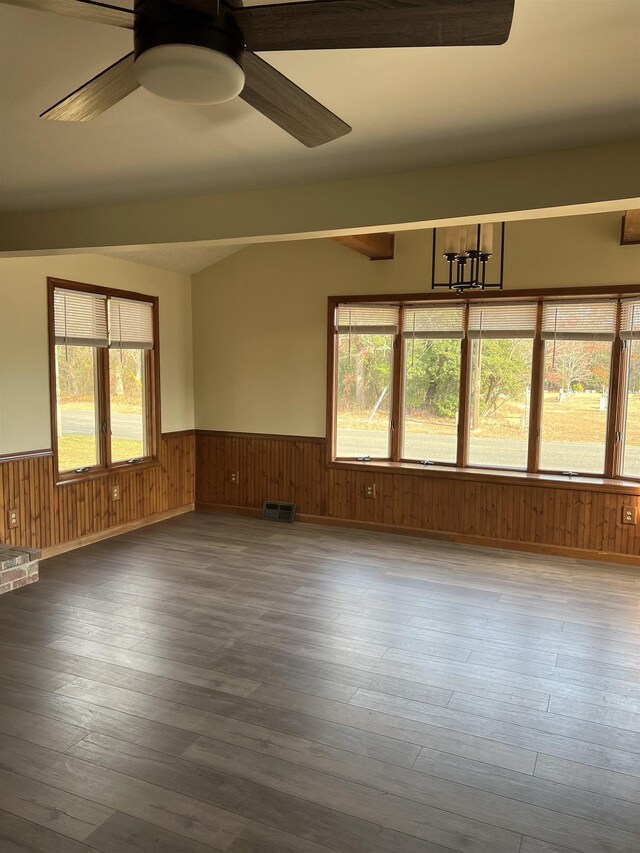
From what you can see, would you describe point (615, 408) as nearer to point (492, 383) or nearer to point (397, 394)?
point (492, 383)

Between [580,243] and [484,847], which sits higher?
[580,243]

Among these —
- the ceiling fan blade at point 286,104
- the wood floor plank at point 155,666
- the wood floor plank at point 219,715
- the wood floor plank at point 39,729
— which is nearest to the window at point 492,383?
the wood floor plank at point 155,666

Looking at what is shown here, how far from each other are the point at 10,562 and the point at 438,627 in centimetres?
311

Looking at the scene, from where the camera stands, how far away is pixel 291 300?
21.1 feet

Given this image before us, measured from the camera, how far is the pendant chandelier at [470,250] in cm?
481

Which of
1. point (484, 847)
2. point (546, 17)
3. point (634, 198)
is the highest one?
point (546, 17)

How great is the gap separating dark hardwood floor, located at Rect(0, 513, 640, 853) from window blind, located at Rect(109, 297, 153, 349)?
2251 mm

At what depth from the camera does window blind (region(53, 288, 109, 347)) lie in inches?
208

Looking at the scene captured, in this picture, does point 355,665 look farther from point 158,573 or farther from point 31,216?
point 31,216

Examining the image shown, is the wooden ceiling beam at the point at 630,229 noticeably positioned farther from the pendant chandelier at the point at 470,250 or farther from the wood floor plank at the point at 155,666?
the wood floor plank at the point at 155,666

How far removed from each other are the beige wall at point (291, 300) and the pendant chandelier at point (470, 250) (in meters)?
0.19

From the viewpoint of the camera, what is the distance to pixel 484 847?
2096 mm

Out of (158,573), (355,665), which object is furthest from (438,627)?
(158,573)

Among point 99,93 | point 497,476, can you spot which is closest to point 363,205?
point 99,93
